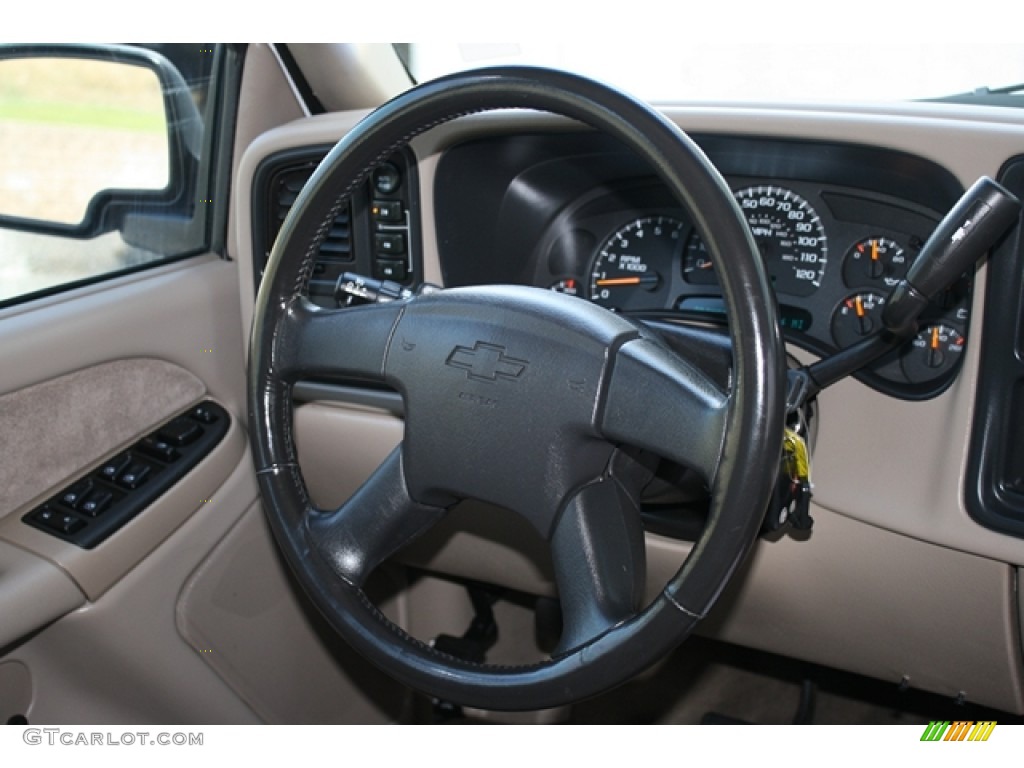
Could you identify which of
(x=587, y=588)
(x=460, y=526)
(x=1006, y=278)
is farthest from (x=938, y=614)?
(x=460, y=526)

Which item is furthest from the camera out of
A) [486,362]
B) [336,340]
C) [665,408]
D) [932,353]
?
[932,353]

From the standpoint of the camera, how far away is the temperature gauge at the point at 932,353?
3.89 ft

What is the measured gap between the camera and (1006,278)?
1111 mm

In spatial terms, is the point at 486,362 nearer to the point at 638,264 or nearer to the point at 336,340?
the point at 336,340

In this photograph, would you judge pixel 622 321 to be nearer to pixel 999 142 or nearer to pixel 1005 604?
pixel 999 142

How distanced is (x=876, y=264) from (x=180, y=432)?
1072 mm

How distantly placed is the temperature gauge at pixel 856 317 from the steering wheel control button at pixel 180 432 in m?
0.99

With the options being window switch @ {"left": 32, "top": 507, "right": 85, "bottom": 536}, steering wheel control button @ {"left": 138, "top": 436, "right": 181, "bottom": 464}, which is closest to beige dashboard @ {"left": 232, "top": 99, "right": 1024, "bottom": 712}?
steering wheel control button @ {"left": 138, "top": 436, "right": 181, "bottom": 464}

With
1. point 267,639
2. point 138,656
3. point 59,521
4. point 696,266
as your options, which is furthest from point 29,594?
point 696,266

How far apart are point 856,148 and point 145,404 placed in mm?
1111

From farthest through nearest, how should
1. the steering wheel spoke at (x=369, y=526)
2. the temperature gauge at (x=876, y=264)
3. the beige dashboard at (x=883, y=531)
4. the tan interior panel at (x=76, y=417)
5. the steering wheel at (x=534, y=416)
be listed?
the tan interior panel at (x=76, y=417)
the temperature gauge at (x=876, y=264)
the beige dashboard at (x=883, y=531)
the steering wheel spoke at (x=369, y=526)
the steering wheel at (x=534, y=416)

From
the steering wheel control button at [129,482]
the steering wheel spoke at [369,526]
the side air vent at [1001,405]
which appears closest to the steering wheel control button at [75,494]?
the steering wheel control button at [129,482]

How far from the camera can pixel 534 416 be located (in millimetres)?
945

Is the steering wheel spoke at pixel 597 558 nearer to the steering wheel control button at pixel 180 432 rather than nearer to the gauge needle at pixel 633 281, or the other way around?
the gauge needle at pixel 633 281
